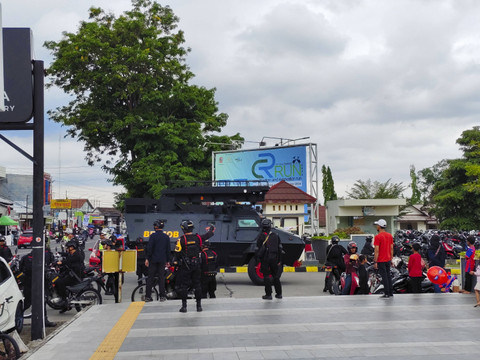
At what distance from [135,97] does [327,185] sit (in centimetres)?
4063

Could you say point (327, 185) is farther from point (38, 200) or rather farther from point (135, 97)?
point (38, 200)

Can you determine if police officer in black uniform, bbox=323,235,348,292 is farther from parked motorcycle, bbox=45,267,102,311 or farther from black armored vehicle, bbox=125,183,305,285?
parked motorcycle, bbox=45,267,102,311

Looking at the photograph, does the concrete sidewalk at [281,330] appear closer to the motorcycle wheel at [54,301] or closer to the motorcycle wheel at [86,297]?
the motorcycle wheel at [86,297]

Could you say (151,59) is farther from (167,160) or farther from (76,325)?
(76,325)

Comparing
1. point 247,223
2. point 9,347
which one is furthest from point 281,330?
point 247,223

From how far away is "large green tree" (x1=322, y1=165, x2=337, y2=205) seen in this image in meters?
68.2

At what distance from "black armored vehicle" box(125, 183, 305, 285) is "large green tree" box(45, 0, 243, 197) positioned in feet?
33.5

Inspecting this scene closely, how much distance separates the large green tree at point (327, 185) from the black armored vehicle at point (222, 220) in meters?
50.4

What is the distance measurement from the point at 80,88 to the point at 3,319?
24.4 meters

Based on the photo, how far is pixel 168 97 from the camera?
3100 centimetres

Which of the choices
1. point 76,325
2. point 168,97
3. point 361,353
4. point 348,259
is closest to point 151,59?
point 168,97

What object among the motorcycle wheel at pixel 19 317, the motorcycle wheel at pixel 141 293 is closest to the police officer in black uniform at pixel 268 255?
the motorcycle wheel at pixel 141 293

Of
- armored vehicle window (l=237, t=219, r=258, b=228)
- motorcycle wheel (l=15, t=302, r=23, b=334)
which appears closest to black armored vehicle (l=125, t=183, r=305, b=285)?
armored vehicle window (l=237, t=219, r=258, b=228)

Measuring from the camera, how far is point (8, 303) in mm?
8867
